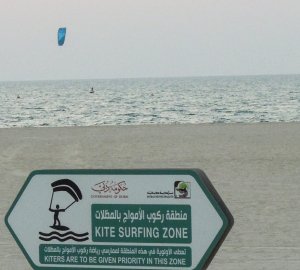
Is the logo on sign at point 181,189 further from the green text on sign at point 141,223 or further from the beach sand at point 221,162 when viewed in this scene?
the beach sand at point 221,162

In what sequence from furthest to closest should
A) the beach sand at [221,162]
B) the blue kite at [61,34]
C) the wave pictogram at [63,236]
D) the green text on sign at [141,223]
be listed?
the blue kite at [61,34] → the beach sand at [221,162] → the wave pictogram at [63,236] → the green text on sign at [141,223]

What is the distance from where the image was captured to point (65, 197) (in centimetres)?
375

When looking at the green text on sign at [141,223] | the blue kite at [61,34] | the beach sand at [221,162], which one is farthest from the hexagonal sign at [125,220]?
the blue kite at [61,34]

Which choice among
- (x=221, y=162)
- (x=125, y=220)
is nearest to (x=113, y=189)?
(x=125, y=220)

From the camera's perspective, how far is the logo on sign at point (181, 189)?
360 cm

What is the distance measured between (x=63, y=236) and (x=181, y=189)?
0.55m

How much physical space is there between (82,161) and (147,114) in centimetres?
4739

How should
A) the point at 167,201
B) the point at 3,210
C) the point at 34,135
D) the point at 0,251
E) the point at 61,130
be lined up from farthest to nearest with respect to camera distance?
the point at 61,130 < the point at 34,135 < the point at 3,210 < the point at 0,251 < the point at 167,201

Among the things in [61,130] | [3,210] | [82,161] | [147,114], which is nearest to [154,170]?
[3,210]

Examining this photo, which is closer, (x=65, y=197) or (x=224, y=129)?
(x=65, y=197)

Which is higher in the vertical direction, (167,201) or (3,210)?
(167,201)

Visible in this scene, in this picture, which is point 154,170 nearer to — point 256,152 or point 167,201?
point 167,201

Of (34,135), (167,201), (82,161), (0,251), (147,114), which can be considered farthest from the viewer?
(147,114)

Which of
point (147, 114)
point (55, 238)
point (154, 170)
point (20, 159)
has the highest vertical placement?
point (154, 170)
